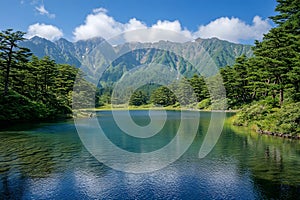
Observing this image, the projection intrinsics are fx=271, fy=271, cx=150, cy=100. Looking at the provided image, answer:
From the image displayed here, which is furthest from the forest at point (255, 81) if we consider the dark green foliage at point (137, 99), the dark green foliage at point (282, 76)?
the dark green foliage at point (137, 99)

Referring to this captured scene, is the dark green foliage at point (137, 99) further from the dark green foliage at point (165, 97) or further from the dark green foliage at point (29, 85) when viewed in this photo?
the dark green foliage at point (29, 85)

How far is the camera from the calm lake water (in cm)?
1037

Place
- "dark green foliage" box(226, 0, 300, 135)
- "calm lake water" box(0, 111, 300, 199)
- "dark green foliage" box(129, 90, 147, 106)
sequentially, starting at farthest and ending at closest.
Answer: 1. "dark green foliage" box(129, 90, 147, 106)
2. "dark green foliage" box(226, 0, 300, 135)
3. "calm lake water" box(0, 111, 300, 199)

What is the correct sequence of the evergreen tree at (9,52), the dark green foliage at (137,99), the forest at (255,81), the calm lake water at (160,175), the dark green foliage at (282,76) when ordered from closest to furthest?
the calm lake water at (160,175), the dark green foliage at (282,76), the forest at (255,81), the evergreen tree at (9,52), the dark green foliage at (137,99)

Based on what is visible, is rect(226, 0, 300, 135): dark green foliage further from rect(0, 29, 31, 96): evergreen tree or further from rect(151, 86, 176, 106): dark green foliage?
rect(151, 86, 176, 106): dark green foliage

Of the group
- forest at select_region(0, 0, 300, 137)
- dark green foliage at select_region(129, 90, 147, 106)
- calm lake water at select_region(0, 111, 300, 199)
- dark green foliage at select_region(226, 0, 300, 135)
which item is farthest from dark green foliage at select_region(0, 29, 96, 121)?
dark green foliage at select_region(129, 90, 147, 106)

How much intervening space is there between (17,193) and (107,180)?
3625 millimetres

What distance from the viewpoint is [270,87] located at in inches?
1099

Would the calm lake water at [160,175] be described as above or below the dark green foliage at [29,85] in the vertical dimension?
below

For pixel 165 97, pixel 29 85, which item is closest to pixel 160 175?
pixel 29 85

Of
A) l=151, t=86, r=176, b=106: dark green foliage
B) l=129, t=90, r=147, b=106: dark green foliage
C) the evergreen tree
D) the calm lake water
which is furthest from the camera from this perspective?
l=129, t=90, r=147, b=106: dark green foliage

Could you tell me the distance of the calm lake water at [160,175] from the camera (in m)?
10.4

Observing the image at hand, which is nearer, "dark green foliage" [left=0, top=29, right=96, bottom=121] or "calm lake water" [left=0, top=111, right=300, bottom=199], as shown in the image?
"calm lake water" [left=0, top=111, right=300, bottom=199]

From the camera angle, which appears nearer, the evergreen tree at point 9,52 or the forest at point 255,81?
the forest at point 255,81
